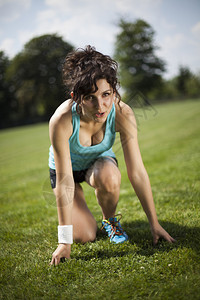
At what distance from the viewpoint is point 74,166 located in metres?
2.67

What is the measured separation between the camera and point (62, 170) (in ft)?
7.01

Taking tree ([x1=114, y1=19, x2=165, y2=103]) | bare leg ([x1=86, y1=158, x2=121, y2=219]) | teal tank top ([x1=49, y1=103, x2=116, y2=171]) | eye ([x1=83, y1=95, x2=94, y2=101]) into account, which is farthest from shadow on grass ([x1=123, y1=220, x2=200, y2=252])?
tree ([x1=114, y1=19, x2=165, y2=103])

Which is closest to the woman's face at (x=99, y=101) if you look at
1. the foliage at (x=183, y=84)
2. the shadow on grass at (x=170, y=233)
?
the shadow on grass at (x=170, y=233)

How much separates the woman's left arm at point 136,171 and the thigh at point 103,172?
0.21 m

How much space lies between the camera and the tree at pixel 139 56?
45.3 meters

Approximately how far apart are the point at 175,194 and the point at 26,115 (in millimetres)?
27822

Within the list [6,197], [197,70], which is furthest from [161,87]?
[6,197]

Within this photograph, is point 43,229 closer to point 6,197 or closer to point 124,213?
point 124,213

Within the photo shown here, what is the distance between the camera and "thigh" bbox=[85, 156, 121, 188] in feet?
7.96

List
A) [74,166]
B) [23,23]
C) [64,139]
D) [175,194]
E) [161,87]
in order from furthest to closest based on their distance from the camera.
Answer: [161,87]
[23,23]
[175,194]
[74,166]
[64,139]

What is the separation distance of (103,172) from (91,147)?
0.27m

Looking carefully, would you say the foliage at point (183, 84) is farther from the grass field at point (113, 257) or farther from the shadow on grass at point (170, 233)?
the shadow on grass at point (170, 233)

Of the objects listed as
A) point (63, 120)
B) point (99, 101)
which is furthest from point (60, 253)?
point (99, 101)

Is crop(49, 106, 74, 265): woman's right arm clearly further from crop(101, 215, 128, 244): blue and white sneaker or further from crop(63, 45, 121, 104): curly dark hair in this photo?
crop(101, 215, 128, 244): blue and white sneaker
